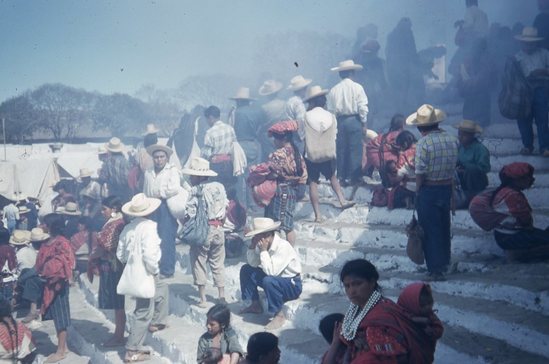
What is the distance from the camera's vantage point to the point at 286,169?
7707mm

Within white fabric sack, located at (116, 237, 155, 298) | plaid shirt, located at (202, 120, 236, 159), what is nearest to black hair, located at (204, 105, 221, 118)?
plaid shirt, located at (202, 120, 236, 159)

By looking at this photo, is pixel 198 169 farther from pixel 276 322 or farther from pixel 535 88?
pixel 535 88

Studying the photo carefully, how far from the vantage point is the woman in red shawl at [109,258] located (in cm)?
697

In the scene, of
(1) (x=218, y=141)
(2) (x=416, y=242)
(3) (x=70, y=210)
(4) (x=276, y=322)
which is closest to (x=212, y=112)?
(1) (x=218, y=141)

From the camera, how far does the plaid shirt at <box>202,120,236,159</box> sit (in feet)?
33.4

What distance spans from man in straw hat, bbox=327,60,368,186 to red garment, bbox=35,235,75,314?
4.86 m

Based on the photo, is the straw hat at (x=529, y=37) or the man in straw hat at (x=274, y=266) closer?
the man in straw hat at (x=274, y=266)

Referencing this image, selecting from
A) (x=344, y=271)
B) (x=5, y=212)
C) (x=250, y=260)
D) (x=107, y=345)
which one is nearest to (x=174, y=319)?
(x=107, y=345)

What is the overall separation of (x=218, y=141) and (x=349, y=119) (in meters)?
2.67

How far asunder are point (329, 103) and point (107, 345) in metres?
5.40

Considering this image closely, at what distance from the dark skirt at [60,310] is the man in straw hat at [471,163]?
597 centimetres

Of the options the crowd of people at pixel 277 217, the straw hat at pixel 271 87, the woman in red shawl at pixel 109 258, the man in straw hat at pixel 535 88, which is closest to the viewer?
the crowd of people at pixel 277 217

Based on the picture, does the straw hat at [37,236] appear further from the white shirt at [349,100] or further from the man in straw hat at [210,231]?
the white shirt at [349,100]

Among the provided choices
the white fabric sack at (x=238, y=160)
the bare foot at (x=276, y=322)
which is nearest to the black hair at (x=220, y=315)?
the bare foot at (x=276, y=322)
